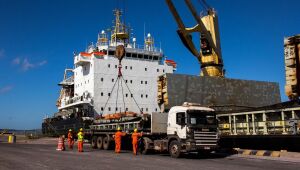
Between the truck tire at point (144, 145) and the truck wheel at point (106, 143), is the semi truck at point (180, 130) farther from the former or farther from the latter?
the truck wheel at point (106, 143)

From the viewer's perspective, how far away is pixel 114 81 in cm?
3550

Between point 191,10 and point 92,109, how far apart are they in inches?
569

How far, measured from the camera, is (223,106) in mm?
23484

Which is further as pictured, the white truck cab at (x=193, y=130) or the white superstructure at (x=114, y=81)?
the white superstructure at (x=114, y=81)

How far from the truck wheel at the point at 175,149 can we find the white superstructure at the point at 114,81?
17650 mm

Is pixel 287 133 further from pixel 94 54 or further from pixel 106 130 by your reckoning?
pixel 94 54

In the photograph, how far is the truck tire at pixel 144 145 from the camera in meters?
17.0

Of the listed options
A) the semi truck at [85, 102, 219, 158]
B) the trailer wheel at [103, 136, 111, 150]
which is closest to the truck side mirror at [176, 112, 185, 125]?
the semi truck at [85, 102, 219, 158]

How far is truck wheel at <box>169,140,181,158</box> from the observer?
48.7ft

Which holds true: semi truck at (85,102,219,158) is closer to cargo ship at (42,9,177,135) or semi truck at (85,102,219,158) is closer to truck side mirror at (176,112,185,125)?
truck side mirror at (176,112,185,125)

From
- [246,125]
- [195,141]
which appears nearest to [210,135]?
[195,141]

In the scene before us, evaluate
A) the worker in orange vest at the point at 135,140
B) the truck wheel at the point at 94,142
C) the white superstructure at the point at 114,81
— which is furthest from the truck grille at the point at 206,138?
the white superstructure at the point at 114,81

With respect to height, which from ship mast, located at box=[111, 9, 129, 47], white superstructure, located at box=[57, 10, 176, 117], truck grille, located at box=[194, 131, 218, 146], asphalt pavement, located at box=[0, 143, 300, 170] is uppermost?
ship mast, located at box=[111, 9, 129, 47]

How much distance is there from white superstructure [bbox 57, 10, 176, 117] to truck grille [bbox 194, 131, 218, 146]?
18498 millimetres
